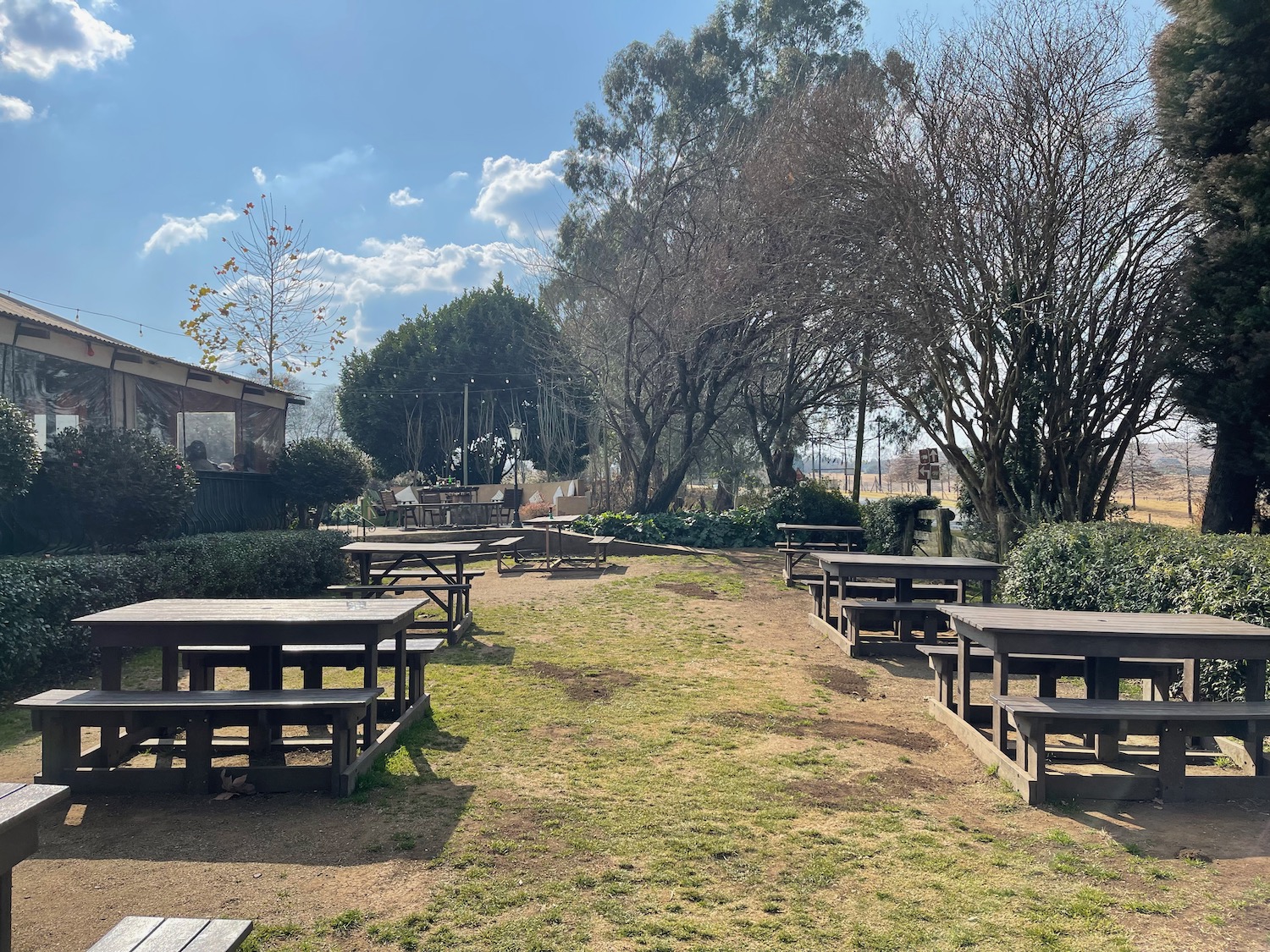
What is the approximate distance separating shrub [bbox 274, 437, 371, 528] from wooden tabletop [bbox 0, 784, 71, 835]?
12.5 m

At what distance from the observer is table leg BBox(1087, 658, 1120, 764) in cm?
469

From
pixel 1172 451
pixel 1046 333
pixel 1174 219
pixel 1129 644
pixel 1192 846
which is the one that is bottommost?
pixel 1192 846

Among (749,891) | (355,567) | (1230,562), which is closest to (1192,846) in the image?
(749,891)

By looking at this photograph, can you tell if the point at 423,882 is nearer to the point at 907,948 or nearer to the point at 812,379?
the point at 907,948

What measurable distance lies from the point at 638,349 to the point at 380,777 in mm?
17918

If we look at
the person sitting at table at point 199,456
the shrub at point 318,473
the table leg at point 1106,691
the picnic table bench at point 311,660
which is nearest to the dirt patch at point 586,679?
the picnic table bench at point 311,660

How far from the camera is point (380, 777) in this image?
436 centimetres

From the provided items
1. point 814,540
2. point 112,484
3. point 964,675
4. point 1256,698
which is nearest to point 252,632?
point 964,675

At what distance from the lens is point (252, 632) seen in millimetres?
4340

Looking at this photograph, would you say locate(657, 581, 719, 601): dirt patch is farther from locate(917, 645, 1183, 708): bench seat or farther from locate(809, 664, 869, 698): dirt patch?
locate(917, 645, 1183, 708): bench seat

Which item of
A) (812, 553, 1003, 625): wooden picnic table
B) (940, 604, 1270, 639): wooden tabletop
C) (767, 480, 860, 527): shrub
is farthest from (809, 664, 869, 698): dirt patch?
(767, 480, 860, 527): shrub

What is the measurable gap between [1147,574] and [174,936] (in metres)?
7.12

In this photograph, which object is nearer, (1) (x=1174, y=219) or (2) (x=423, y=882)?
(2) (x=423, y=882)

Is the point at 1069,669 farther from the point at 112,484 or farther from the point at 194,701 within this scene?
the point at 112,484
